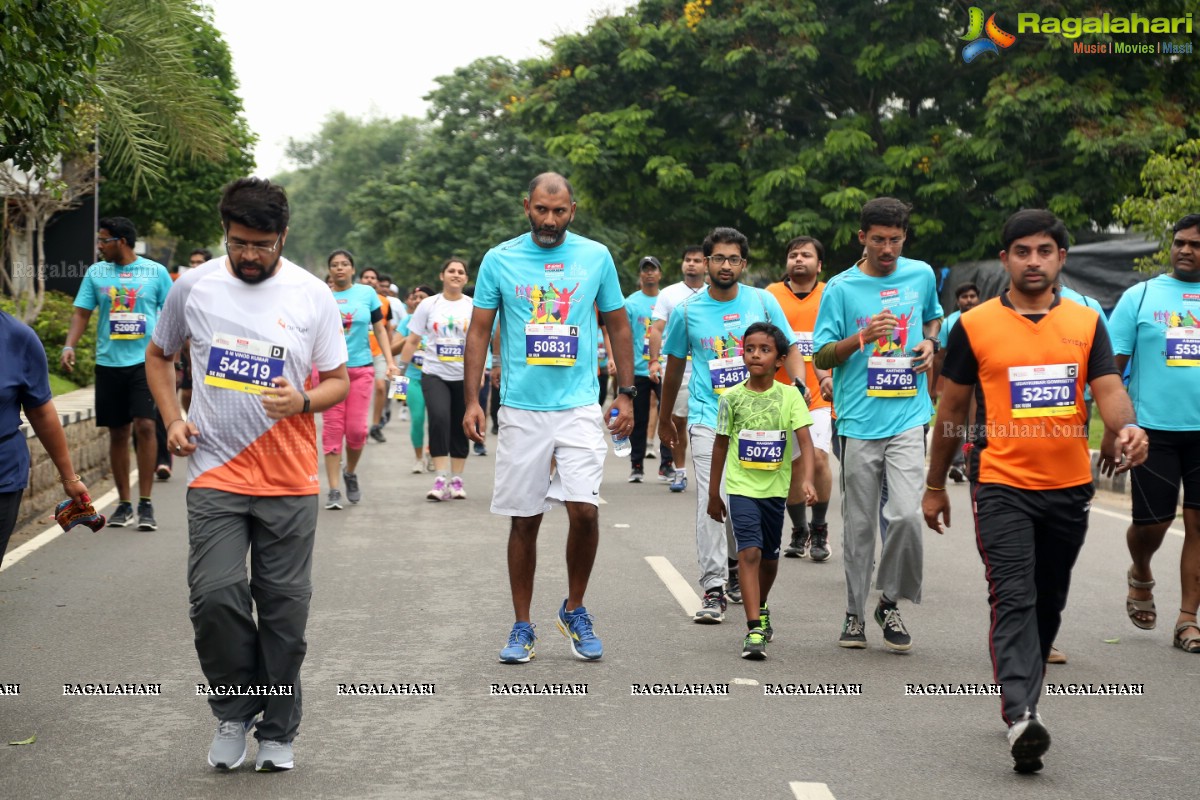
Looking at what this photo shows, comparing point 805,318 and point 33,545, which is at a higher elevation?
point 805,318

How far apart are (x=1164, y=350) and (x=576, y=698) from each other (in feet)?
11.5

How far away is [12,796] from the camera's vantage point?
491 cm

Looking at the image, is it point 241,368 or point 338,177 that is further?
point 338,177

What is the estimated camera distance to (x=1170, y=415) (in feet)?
25.0

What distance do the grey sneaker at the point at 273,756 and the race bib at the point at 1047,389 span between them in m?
2.88

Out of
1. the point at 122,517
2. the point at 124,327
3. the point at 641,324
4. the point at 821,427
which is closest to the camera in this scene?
the point at 821,427

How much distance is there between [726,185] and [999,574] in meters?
26.3

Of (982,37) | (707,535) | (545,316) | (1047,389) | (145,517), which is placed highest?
(982,37)

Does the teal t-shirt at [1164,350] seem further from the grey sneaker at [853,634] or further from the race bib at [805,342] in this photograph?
the race bib at [805,342]

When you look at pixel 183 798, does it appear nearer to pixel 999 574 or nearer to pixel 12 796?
pixel 12 796

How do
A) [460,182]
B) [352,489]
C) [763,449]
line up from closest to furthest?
[763,449] < [352,489] < [460,182]

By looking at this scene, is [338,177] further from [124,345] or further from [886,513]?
[886,513]

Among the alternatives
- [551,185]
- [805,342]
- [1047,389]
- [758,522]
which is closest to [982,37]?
[805,342]

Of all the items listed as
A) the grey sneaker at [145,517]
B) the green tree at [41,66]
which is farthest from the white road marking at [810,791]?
the grey sneaker at [145,517]
